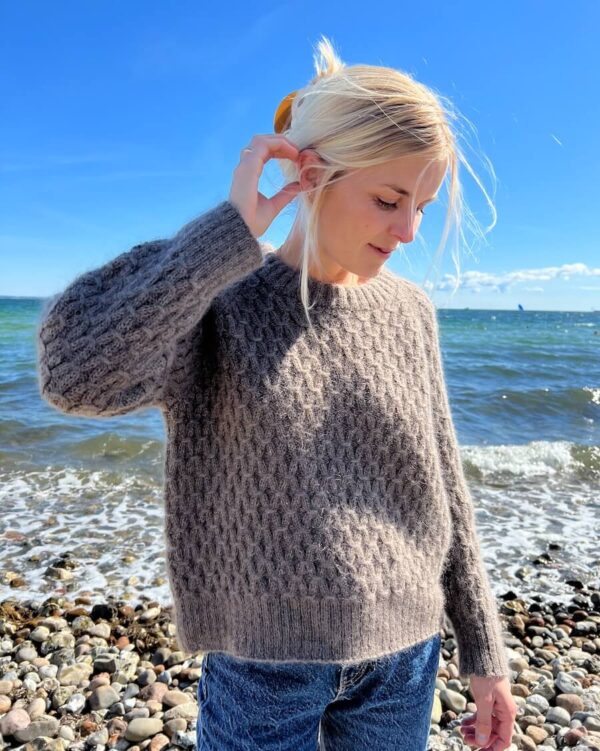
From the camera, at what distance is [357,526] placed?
138cm

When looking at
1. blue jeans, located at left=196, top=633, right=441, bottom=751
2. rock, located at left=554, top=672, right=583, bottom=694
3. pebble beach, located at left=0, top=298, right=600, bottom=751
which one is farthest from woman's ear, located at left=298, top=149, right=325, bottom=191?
rock, located at left=554, top=672, right=583, bottom=694

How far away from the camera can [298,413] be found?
1356mm

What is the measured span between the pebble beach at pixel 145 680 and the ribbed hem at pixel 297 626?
1.59 m

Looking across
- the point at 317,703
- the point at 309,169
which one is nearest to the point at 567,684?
the point at 317,703

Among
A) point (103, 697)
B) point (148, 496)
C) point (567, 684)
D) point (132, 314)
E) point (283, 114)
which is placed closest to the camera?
point (132, 314)

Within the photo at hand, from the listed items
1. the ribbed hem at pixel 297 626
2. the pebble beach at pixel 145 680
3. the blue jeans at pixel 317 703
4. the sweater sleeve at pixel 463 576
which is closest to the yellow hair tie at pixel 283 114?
the sweater sleeve at pixel 463 576

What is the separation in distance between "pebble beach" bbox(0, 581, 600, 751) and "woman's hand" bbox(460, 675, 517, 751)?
1.18m

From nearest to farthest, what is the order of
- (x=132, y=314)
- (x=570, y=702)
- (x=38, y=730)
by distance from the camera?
(x=132, y=314)
(x=38, y=730)
(x=570, y=702)

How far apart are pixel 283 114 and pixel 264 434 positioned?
83 centimetres

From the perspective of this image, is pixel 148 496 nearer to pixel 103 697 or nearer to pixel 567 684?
pixel 103 697

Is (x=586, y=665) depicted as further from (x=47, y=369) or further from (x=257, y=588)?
(x=47, y=369)

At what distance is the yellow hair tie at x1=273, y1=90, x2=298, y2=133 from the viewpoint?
1587 millimetres

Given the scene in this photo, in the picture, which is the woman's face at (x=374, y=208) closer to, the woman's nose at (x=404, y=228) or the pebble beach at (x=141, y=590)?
the woman's nose at (x=404, y=228)

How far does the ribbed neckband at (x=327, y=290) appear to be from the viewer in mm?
1487
